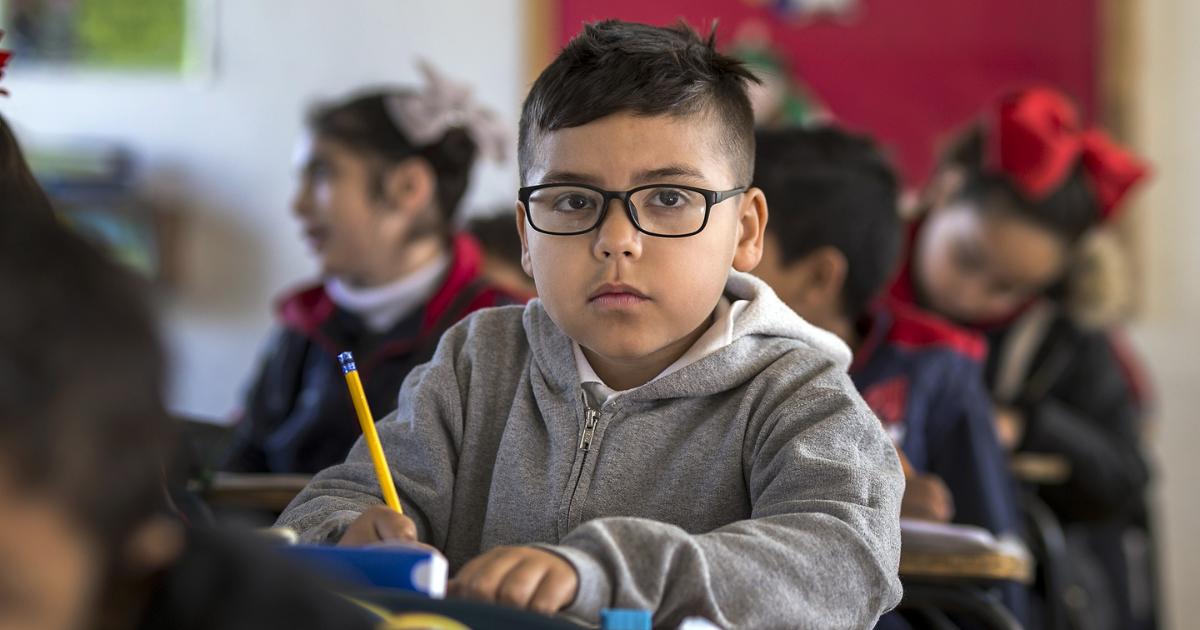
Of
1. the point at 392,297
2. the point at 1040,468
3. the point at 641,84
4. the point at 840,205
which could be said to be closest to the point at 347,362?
the point at 641,84

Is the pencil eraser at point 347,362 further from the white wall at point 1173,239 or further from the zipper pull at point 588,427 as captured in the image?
the white wall at point 1173,239

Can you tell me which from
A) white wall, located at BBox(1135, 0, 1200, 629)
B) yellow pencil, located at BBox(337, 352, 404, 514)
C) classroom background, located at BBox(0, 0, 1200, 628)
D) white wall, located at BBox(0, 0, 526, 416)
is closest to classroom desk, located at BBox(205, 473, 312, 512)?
yellow pencil, located at BBox(337, 352, 404, 514)

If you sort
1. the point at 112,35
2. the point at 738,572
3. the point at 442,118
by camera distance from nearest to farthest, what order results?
the point at 738,572
the point at 442,118
the point at 112,35

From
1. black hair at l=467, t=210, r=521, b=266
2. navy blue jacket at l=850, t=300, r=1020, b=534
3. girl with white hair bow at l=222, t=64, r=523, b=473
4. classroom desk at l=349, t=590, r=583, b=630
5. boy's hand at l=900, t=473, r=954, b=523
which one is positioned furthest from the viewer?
black hair at l=467, t=210, r=521, b=266

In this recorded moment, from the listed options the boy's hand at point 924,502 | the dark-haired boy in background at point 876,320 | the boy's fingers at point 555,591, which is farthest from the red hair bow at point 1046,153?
the boy's fingers at point 555,591

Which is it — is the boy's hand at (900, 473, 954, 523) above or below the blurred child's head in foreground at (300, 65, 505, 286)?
below

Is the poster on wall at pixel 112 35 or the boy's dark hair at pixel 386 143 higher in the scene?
the poster on wall at pixel 112 35

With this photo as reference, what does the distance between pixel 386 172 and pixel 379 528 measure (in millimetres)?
1552

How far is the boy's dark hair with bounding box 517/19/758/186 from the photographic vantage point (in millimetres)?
895

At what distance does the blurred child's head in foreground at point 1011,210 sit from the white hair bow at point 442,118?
941 millimetres

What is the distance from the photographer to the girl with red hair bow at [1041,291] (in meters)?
2.36

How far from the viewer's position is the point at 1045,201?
2414mm

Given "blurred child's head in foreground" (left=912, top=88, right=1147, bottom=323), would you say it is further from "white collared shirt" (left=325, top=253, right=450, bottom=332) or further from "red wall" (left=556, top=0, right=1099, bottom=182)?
"white collared shirt" (left=325, top=253, right=450, bottom=332)

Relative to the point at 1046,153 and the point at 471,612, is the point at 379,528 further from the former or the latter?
the point at 1046,153
